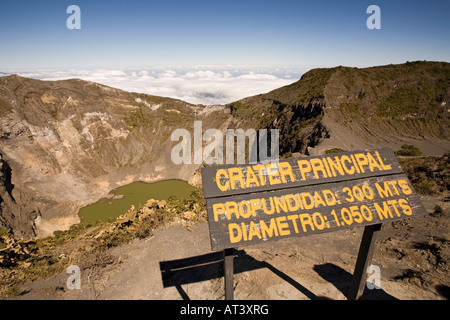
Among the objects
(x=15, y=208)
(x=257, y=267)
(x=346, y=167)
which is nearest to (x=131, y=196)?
(x=15, y=208)

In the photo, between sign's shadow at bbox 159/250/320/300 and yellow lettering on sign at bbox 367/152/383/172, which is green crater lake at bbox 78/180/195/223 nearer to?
sign's shadow at bbox 159/250/320/300

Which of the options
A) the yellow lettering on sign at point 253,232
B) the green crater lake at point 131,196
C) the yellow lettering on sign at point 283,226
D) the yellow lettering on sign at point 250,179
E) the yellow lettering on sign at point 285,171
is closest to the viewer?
the yellow lettering on sign at point 253,232

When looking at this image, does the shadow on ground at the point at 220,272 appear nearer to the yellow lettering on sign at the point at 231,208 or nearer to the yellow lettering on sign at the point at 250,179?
the yellow lettering on sign at the point at 231,208

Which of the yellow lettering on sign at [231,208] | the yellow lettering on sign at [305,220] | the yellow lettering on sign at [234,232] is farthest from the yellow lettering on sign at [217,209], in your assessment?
the yellow lettering on sign at [305,220]

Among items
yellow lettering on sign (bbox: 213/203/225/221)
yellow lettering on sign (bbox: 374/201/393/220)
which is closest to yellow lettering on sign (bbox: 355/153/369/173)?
yellow lettering on sign (bbox: 374/201/393/220)

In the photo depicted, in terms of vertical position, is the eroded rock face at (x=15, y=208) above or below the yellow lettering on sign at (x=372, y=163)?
below
